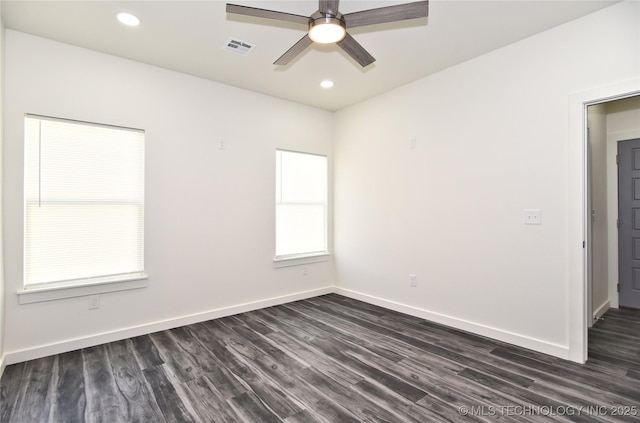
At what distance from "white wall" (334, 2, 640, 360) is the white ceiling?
257 mm

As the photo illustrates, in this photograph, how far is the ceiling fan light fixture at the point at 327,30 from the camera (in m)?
2.01

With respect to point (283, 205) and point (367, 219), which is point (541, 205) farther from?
point (283, 205)

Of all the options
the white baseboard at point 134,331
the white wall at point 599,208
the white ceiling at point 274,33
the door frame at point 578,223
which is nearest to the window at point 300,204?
the white baseboard at point 134,331

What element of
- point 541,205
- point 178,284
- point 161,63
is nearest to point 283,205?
point 178,284

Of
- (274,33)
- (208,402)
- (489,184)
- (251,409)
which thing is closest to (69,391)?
(208,402)

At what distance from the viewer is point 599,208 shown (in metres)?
3.97

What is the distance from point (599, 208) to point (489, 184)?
1.97 m

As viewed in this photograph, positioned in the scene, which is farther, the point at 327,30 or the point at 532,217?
the point at 532,217

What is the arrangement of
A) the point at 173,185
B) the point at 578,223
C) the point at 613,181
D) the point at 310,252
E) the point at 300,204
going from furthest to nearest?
the point at 310,252 < the point at 300,204 < the point at 613,181 < the point at 173,185 < the point at 578,223

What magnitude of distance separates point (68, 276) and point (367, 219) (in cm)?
342

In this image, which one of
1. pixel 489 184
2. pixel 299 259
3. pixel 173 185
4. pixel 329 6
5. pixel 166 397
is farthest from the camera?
pixel 299 259

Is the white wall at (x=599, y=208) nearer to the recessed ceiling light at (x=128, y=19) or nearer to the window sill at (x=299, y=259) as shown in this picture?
the window sill at (x=299, y=259)

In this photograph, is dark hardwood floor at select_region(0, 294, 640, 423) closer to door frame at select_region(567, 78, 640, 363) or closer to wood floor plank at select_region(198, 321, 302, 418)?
wood floor plank at select_region(198, 321, 302, 418)

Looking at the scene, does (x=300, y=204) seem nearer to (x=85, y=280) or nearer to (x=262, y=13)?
(x=85, y=280)
